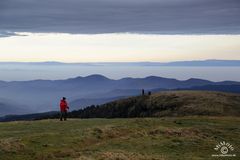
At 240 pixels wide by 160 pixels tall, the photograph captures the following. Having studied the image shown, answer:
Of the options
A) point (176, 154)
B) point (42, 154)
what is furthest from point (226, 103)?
point (42, 154)

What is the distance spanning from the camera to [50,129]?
41594 millimetres

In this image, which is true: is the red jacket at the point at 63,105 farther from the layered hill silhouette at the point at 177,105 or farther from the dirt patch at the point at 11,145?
the layered hill silhouette at the point at 177,105

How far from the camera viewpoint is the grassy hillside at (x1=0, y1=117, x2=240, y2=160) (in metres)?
31.6

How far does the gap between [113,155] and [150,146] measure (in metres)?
5.96

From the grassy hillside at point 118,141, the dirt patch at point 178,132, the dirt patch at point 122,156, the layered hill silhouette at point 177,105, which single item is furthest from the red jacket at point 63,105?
the layered hill silhouette at point 177,105

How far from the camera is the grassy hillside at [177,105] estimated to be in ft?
259

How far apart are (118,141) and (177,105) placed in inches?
2024

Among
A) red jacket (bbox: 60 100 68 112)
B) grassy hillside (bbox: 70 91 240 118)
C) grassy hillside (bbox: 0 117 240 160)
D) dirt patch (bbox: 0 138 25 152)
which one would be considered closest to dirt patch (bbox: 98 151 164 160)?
grassy hillside (bbox: 0 117 240 160)

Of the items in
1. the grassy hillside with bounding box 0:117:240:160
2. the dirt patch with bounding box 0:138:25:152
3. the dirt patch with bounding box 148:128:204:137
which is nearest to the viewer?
the dirt patch with bounding box 0:138:25:152

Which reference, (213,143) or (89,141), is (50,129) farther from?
(213,143)

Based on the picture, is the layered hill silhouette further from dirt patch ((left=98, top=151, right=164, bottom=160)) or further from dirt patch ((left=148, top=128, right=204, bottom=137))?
dirt patch ((left=98, top=151, right=164, bottom=160))

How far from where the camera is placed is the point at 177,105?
286ft

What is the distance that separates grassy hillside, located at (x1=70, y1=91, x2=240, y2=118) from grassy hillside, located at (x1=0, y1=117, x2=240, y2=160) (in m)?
31.4

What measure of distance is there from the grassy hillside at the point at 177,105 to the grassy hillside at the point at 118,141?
3141 centimetres
